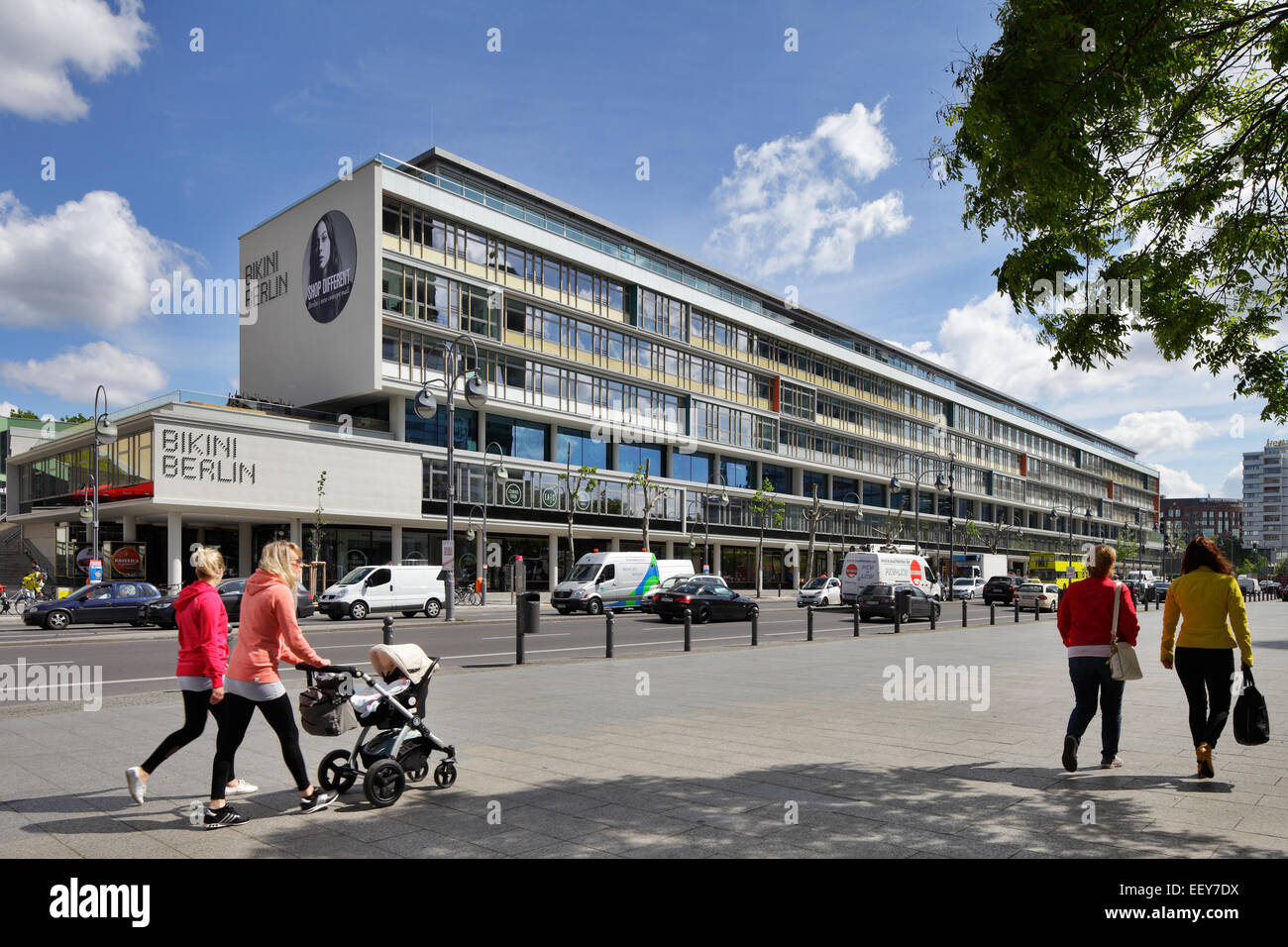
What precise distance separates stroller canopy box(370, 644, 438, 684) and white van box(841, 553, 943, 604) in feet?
110

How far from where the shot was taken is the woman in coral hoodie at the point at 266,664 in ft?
19.1

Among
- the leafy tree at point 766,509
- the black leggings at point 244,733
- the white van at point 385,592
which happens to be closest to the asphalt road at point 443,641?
the white van at point 385,592

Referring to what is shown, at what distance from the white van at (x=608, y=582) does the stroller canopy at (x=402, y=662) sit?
2735cm

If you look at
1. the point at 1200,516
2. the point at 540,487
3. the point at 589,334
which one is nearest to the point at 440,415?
the point at 540,487

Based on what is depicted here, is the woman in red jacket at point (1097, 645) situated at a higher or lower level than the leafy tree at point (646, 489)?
lower

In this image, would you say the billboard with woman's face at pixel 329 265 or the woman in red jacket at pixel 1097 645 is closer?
the woman in red jacket at pixel 1097 645

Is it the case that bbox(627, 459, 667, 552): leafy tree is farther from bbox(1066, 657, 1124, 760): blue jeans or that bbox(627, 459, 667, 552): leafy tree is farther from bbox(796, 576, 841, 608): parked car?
bbox(1066, 657, 1124, 760): blue jeans

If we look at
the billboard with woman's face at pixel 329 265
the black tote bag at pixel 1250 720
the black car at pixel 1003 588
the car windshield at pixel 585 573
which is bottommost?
the black car at pixel 1003 588

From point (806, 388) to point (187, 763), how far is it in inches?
2781

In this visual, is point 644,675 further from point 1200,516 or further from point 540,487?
point 1200,516

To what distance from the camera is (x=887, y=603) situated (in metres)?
32.8

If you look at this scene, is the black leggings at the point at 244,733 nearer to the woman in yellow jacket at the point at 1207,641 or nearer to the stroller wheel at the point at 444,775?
the stroller wheel at the point at 444,775

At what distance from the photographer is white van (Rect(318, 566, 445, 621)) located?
30.6 metres

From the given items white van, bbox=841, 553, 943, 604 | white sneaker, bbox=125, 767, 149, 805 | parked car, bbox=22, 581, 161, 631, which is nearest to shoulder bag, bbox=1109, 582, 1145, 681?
white sneaker, bbox=125, 767, 149, 805
